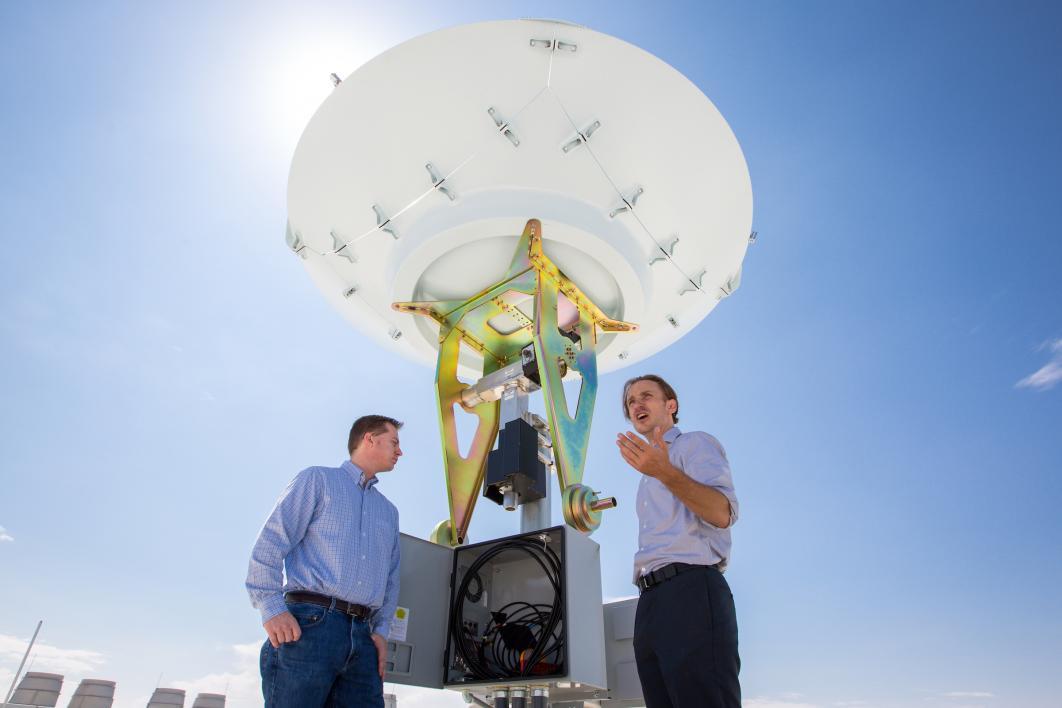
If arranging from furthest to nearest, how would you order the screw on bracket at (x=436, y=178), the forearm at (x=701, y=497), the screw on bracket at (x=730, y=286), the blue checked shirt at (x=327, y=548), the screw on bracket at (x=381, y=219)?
the screw on bracket at (x=730, y=286) → the screw on bracket at (x=381, y=219) → the screw on bracket at (x=436, y=178) → the blue checked shirt at (x=327, y=548) → the forearm at (x=701, y=497)

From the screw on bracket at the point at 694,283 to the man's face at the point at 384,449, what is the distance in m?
3.35

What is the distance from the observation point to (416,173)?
16.7 feet

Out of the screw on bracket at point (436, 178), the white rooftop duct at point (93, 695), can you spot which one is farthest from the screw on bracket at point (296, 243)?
the white rooftop duct at point (93, 695)

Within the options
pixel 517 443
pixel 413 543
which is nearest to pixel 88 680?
pixel 413 543

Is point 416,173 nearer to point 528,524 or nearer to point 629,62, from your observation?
point 629,62

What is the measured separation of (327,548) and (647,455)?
1626 millimetres

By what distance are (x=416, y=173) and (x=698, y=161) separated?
2249 mm

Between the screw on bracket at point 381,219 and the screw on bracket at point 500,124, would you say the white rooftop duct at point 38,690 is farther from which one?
the screw on bracket at point 500,124

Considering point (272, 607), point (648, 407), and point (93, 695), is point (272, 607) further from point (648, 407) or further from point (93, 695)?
point (93, 695)

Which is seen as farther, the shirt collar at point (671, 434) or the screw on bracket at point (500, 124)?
the screw on bracket at point (500, 124)

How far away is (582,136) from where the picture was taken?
15.5 feet

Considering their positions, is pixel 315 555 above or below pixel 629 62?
below

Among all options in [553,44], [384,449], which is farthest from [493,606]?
[553,44]

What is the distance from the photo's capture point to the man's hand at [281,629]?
2.72m
